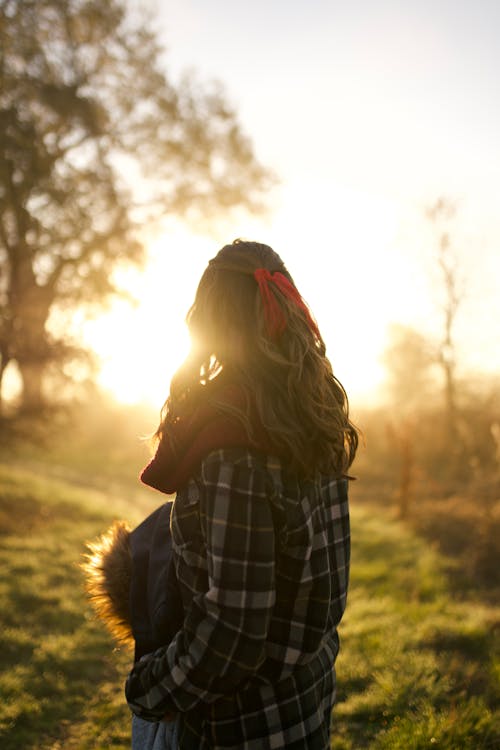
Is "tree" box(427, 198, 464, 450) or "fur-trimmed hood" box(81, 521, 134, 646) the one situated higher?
"tree" box(427, 198, 464, 450)

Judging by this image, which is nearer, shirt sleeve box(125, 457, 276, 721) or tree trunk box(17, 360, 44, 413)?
shirt sleeve box(125, 457, 276, 721)

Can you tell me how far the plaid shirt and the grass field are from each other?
2.49 ft

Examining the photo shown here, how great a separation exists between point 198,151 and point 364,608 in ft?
41.1

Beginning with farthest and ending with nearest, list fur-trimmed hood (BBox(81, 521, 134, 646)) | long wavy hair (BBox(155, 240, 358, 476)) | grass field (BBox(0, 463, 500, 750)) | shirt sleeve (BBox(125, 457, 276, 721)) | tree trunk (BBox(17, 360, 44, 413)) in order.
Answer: tree trunk (BBox(17, 360, 44, 413))
grass field (BBox(0, 463, 500, 750))
fur-trimmed hood (BBox(81, 521, 134, 646))
long wavy hair (BBox(155, 240, 358, 476))
shirt sleeve (BBox(125, 457, 276, 721))

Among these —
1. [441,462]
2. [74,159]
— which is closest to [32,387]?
[74,159]

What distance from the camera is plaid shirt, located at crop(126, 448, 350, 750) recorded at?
1.53 metres

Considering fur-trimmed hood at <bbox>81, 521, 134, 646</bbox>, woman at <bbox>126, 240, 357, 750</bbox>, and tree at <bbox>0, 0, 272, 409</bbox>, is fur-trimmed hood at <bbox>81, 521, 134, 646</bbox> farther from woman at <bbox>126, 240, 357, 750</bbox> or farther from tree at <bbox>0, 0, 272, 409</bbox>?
tree at <bbox>0, 0, 272, 409</bbox>

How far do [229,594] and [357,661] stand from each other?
147 inches

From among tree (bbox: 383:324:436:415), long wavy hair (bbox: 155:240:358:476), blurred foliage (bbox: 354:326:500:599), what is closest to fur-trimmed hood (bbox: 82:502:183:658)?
long wavy hair (bbox: 155:240:358:476)

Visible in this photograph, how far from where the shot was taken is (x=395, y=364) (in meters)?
27.3

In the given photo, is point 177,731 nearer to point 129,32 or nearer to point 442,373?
point 129,32

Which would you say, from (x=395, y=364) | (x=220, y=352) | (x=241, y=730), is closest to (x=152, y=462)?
(x=220, y=352)

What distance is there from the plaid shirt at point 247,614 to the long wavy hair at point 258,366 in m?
0.11

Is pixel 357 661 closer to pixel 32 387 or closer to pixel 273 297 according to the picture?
pixel 273 297
